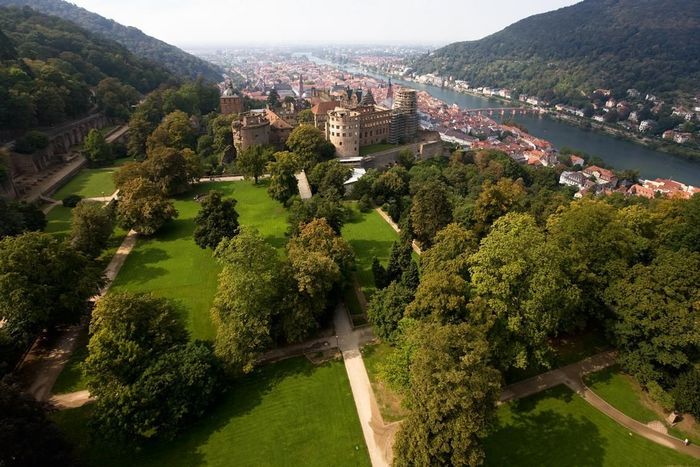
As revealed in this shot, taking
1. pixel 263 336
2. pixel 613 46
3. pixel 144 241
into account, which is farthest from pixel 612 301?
pixel 613 46

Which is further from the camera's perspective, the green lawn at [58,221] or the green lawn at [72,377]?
the green lawn at [58,221]

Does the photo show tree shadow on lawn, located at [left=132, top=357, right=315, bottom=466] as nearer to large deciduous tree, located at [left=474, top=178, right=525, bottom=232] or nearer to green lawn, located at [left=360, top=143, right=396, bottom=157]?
large deciduous tree, located at [left=474, top=178, right=525, bottom=232]

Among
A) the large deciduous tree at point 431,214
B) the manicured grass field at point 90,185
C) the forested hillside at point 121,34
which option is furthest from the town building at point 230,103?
the forested hillside at point 121,34

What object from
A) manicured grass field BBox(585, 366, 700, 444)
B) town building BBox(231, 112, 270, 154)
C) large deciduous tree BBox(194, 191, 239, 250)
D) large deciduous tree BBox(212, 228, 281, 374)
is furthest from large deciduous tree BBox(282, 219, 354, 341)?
town building BBox(231, 112, 270, 154)

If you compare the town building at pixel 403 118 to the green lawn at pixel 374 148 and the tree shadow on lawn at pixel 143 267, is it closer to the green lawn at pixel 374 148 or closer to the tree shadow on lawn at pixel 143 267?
the green lawn at pixel 374 148

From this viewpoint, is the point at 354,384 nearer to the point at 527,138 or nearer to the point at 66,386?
the point at 66,386

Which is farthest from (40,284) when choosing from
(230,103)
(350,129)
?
(230,103)
